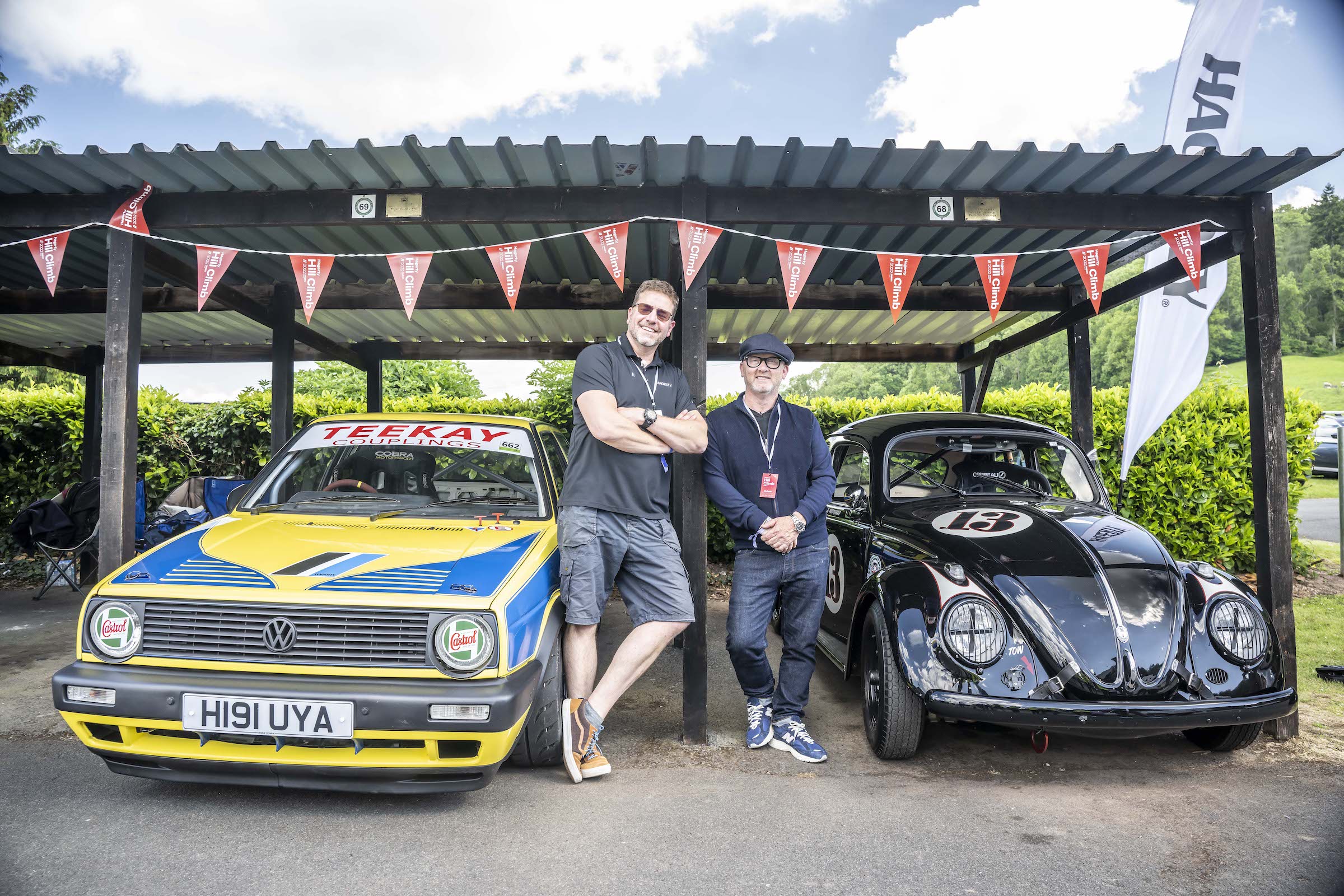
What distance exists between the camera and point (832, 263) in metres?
6.77

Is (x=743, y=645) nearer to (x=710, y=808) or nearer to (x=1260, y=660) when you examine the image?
(x=710, y=808)

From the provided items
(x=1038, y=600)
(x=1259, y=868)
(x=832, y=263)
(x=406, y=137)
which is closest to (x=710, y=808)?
(x=1038, y=600)

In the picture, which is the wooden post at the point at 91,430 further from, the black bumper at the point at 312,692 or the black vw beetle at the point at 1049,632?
the black vw beetle at the point at 1049,632

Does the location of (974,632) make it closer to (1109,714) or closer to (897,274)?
(1109,714)

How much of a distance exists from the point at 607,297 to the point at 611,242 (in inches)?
103

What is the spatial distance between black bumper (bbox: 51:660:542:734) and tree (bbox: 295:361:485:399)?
3633 cm

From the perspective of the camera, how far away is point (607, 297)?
7480 millimetres

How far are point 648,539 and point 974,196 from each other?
3.11 meters

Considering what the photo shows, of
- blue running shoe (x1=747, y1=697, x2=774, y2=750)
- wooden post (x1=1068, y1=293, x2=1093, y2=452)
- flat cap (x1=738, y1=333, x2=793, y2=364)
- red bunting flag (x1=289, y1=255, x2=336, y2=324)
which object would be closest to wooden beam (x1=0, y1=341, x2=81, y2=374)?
red bunting flag (x1=289, y1=255, x2=336, y2=324)

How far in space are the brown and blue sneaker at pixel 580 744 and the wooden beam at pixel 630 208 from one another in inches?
114

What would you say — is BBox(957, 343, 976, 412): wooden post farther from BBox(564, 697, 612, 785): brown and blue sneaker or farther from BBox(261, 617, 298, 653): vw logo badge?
BBox(261, 617, 298, 653): vw logo badge

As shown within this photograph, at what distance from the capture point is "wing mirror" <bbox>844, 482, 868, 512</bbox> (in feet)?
15.8

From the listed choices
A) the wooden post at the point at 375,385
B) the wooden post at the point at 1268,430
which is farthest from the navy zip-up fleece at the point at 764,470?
the wooden post at the point at 375,385

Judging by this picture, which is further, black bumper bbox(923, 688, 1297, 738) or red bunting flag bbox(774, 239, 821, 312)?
red bunting flag bbox(774, 239, 821, 312)
